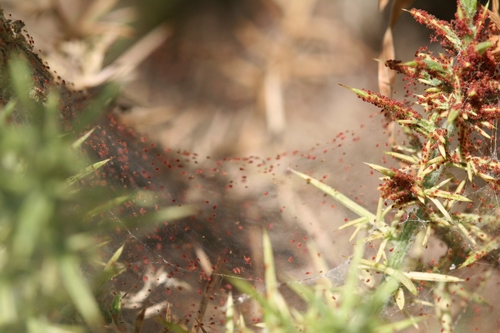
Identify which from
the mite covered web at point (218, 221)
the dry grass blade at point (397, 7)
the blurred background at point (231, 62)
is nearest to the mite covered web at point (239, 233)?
the mite covered web at point (218, 221)

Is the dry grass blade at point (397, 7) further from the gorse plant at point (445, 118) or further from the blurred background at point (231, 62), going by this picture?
the gorse plant at point (445, 118)

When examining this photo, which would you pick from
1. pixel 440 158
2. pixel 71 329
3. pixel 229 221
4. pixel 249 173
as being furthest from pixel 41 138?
pixel 249 173

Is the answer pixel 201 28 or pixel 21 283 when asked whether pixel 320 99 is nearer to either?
pixel 201 28

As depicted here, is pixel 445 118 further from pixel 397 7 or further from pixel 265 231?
pixel 397 7

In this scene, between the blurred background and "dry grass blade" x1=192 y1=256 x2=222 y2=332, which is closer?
"dry grass blade" x1=192 y1=256 x2=222 y2=332

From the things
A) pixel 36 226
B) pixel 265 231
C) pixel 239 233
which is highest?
pixel 36 226

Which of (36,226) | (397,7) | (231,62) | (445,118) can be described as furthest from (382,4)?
(36,226)

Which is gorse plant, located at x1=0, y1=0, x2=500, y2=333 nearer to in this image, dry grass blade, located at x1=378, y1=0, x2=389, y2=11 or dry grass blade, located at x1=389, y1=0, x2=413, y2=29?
dry grass blade, located at x1=389, y1=0, x2=413, y2=29

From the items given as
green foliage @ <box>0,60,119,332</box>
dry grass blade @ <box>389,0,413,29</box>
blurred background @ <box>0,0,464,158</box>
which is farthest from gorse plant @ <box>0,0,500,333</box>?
blurred background @ <box>0,0,464,158</box>
